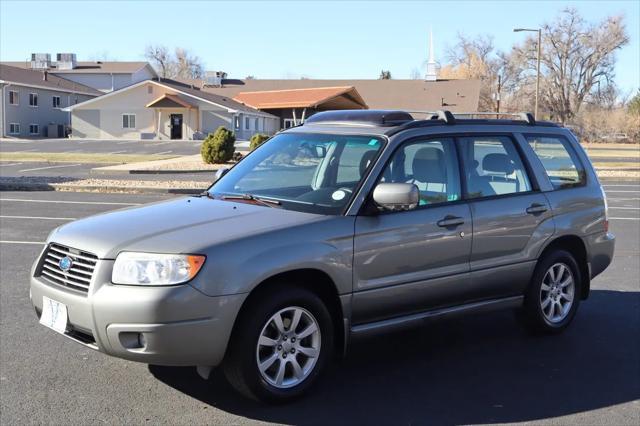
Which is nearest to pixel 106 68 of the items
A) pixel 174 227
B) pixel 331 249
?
pixel 174 227

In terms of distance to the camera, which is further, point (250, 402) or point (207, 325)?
point (250, 402)

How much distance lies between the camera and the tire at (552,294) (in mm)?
5805

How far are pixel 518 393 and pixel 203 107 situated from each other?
181ft

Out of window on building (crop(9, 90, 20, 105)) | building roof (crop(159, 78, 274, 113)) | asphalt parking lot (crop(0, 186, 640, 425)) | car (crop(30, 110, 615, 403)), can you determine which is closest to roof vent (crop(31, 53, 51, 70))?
window on building (crop(9, 90, 20, 105))

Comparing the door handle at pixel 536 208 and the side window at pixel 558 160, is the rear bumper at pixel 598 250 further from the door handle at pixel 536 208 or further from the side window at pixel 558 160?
the door handle at pixel 536 208

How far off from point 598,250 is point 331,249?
10.4 ft

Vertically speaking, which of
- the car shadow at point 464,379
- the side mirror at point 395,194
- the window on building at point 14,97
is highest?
the window on building at point 14,97

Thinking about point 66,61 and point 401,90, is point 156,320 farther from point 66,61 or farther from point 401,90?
point 66,61

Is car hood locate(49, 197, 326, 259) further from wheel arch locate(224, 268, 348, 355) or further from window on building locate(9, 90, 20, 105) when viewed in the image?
window on building locate(9, 90, 20, 105)

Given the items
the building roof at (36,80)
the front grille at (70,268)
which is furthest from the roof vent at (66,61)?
the front grille at (70,268)

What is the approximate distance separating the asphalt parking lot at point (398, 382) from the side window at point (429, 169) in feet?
4.13

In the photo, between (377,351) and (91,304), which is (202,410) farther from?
(377,351)

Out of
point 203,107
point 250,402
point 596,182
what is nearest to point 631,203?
point 596,182

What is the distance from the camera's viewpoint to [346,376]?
16.2 feet
